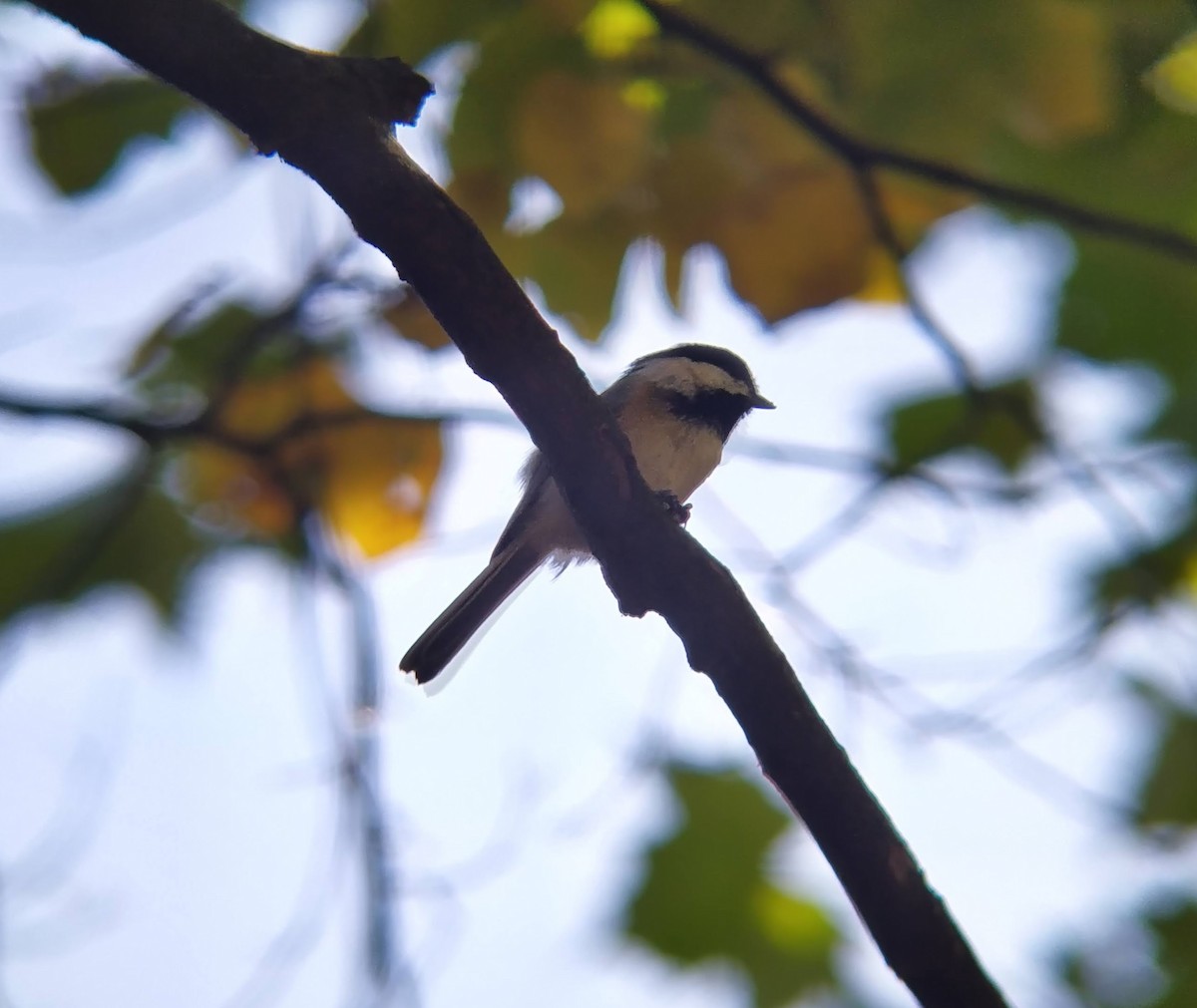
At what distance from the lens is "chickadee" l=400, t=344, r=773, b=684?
9.64ft

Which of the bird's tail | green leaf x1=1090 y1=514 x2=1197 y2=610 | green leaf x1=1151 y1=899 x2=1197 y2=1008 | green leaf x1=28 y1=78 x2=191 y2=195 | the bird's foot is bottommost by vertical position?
green leaf x1=1151 y1=899 x2=1197 y2=1008

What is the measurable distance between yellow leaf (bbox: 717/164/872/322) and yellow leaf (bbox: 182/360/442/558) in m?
0.97

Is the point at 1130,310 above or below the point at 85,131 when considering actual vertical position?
below

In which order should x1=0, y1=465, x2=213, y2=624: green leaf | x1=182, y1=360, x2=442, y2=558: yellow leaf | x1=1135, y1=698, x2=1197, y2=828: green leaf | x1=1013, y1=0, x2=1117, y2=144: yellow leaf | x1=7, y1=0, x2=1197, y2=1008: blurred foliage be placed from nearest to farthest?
1. x1=1013, y1=0, x2=1117, y2=144: yellow leaf
2. x1=7, y1=0, x2=1197, y2=1008: blurred foliage
3. x1=182, y1=360, x2=442, y2=558: yellow leaf
4. x1=0, y1=465, x2=213, y2=624: green leaf
5. x1=1135, y1=698, x2=1197, y2=828: green leaf

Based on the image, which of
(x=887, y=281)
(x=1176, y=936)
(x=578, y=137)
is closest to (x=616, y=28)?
(x=578, y=137)

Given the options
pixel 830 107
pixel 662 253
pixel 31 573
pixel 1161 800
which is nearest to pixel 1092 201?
pixel 830 107

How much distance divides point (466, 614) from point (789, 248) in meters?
1.17

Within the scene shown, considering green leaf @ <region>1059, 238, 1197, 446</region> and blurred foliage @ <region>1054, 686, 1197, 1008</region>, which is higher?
green leaf @ <region>1059, 238, 1197, 446</region>

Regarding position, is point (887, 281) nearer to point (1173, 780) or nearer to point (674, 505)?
point (674, 505)

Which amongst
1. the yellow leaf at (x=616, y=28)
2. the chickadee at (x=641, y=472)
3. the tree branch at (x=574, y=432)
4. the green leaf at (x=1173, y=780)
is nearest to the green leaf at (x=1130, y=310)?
the chickadee at (x=641, y=472)

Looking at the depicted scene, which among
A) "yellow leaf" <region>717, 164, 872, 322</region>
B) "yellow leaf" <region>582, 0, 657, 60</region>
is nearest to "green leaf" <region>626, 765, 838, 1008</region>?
"yellow leaf" <region>717, 164, 872, 322</region>

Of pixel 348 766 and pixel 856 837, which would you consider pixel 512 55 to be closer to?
pixel 856 837

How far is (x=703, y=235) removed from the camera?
2.49 metres

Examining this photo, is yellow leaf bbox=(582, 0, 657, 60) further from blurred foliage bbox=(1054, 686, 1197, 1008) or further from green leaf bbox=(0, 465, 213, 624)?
blurred foliage bbox=(1054, 686, 1197, 1008)
